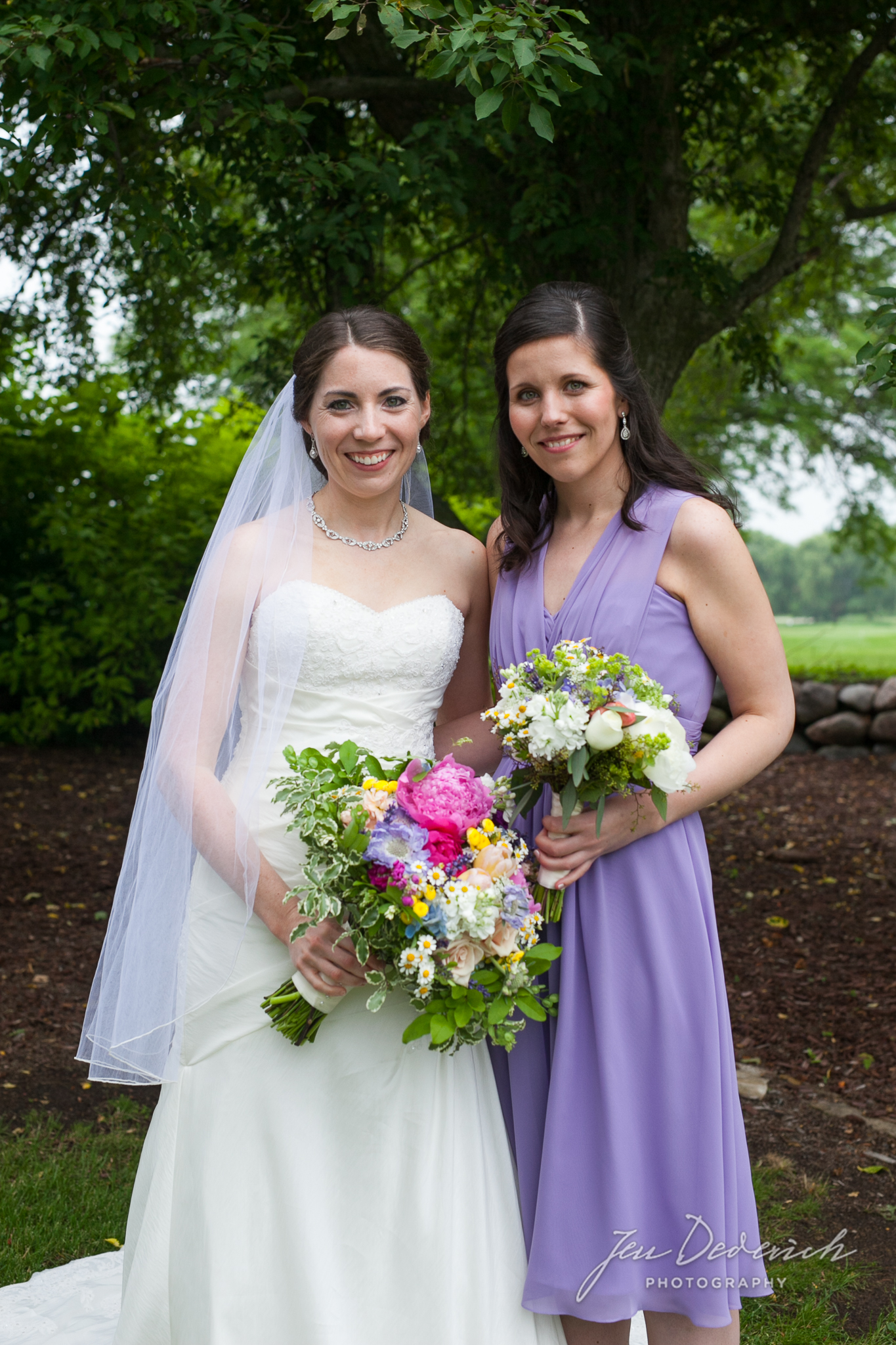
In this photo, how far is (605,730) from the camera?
2.21 m

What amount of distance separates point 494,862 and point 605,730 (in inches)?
13.9

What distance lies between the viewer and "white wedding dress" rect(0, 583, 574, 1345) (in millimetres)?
2568

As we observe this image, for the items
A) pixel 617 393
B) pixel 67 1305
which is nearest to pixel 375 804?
pixel 617 393

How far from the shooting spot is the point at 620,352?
9.25 ft

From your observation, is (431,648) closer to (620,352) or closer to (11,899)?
(620,352)

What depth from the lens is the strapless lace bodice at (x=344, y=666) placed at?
283 centimetres

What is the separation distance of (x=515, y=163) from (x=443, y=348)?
310cm

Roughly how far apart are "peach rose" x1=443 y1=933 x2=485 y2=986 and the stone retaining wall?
32.1 ft

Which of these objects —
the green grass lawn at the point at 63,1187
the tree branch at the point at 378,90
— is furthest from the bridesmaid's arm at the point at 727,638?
the tree branch at the point at 378,90

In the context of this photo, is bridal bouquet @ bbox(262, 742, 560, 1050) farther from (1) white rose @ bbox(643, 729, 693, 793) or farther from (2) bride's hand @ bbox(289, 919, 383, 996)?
(1) white rose @ bbox(643, 729, 693, 793)

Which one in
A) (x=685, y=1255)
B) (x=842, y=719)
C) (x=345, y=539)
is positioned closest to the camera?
(x=685, y=1255)

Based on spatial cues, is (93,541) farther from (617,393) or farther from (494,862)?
(494,862)

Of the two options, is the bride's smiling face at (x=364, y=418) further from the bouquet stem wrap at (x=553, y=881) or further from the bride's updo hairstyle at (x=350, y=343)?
the bouquet stem wrap at (x=553, y=881)

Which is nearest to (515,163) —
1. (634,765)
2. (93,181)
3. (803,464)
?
(93,181)
